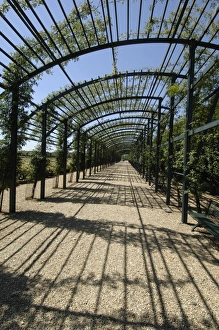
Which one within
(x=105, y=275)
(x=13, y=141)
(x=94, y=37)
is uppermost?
(x=94, y=37)

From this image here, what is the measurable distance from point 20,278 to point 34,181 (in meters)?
5.16

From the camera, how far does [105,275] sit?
2.88 metres

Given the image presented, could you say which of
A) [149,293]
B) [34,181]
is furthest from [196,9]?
[34,181]

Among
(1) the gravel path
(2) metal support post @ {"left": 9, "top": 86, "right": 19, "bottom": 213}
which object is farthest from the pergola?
(1) the gravel path

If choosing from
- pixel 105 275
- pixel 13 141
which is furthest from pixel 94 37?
pixel 105 275

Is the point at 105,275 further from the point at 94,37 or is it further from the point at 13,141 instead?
the point at 94,37

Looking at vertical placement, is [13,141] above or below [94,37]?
below

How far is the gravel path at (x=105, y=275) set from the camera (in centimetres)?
212

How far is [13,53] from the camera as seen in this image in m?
5.49

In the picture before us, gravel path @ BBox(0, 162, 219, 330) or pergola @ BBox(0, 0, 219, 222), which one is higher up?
pergola @ BBox(0, 0, 219, 222)

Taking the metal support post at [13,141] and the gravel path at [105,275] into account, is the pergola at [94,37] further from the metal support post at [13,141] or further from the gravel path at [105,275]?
the gravel path at [105,275]

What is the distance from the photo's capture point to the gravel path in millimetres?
2119

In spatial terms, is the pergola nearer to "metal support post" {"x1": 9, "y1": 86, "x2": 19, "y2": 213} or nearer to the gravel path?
"metal support post" {"x1": 9, "y1": 86, "x2": 19, "y2": 213}

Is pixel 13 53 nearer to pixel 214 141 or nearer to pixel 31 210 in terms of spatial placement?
pixel 31 210
